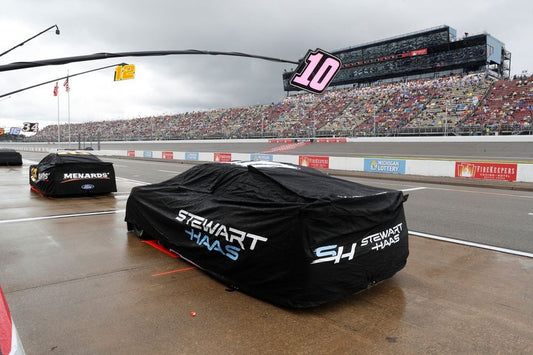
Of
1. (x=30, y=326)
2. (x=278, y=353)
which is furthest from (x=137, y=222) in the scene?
(x=278, y=353)

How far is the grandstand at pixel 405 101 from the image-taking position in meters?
39.1

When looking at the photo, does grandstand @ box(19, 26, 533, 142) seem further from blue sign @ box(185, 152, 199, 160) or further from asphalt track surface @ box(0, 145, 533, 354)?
asphalt track surface @ box(0, 145, 533, 354)

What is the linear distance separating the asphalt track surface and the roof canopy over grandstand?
5779 centimetres

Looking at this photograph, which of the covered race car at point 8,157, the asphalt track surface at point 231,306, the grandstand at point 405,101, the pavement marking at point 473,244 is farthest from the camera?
the grandstand at point 405,101

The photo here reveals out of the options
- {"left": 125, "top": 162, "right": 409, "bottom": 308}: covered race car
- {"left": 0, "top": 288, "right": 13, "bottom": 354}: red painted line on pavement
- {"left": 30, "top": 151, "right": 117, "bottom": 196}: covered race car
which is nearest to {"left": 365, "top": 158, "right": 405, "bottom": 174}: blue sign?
{"left": 30, "top": 151, "right": 117, "bottom": 196}: covered race car

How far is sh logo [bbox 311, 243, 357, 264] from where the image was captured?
3592 mm

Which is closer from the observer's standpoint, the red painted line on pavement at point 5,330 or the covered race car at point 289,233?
the red painted line on pavement at point 5,330

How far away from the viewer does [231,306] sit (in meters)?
3.82

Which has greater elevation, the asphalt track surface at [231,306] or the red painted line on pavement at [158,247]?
the red painted line on pavement at [158,247]

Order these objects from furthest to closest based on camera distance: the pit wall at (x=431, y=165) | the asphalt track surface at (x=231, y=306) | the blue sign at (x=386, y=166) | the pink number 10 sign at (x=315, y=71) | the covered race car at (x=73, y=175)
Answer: the blue sign at (x=386, y=166)
the pit wall at (x=431, y=165)
the covered race car at (x=73, y=175)
the pink number 10 sign at (x=315, y=71)
the asphalt track surface at (x=231, y=306)

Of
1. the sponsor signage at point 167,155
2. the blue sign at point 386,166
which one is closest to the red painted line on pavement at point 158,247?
the blue sign at point 386,166

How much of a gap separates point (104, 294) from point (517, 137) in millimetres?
32681

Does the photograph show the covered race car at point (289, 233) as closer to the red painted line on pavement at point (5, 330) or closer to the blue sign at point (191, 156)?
the red painted line on pavement at point (5, 330)

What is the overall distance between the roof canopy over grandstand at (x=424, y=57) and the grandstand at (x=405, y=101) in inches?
5.3
